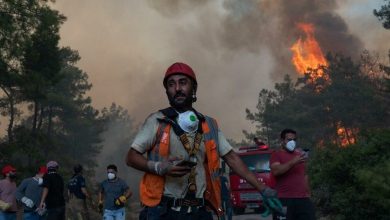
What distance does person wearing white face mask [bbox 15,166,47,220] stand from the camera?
1110cm

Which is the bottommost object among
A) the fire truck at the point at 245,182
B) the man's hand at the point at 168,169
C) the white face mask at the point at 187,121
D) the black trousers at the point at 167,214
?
the black trousers at the point at 167,214

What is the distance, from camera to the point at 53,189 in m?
10.8

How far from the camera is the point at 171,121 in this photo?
4121mm

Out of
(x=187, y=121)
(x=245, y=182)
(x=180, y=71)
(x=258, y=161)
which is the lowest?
(x=187, y=121)

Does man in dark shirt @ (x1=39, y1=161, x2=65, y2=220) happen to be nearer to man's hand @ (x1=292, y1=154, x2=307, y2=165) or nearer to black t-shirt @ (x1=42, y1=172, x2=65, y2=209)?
black t-shirt @ (x1=42, y1=172, x2=65, y2=209)

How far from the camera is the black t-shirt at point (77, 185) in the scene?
12.9 meters

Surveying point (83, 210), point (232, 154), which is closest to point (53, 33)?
point (83, 210)

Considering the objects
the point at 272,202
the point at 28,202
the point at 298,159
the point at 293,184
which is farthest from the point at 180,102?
the point at 28,202

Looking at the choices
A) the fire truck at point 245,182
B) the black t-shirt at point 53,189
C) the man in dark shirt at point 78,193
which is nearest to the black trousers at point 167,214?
the black t-shirt at point 53,189

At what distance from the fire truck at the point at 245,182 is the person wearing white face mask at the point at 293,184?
11.3 metres

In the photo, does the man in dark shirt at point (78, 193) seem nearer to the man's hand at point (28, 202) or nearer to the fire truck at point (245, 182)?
the man's hand at point (28, 202)

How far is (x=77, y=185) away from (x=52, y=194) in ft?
7.01

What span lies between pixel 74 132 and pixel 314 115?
30213 mm

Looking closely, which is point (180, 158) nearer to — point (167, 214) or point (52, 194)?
point (167, 214)
